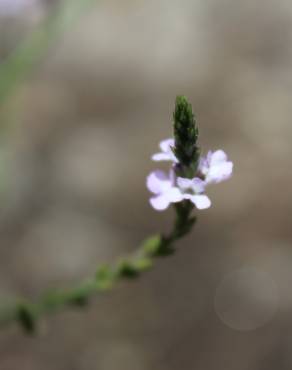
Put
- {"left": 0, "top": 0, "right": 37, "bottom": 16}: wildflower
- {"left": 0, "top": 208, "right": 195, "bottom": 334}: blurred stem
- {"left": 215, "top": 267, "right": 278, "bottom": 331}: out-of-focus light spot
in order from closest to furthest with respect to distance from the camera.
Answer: {"left": 0, "top": 208, "right": 195, "bottom": 334}: blurred stem, {"left": 0, "top": 0, "right": 37, "bottom": 16}: wildflower, {"left": 215, "top": 267, "right": 278, "bottom": 331}: out-of-focus light spot

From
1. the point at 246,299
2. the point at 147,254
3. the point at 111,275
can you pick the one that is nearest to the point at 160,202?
the point at 147,254

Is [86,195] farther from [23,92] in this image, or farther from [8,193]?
[23,92]

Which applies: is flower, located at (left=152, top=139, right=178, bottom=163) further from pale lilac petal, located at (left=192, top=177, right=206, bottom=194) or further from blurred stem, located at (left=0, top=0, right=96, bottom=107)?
blurred stem, located at (left=0, top=0, right=96, bottom=107)

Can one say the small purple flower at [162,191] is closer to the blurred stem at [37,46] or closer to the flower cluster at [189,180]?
the flower cluster at [189,180]

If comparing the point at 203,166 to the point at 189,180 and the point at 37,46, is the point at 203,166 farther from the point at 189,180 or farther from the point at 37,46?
the point at 37,46

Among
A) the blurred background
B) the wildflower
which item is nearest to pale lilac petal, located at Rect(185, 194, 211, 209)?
the blurred background

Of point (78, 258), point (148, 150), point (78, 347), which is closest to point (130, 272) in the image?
point (78, 347)
